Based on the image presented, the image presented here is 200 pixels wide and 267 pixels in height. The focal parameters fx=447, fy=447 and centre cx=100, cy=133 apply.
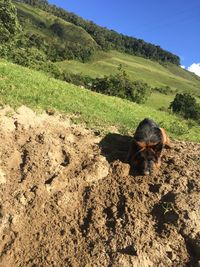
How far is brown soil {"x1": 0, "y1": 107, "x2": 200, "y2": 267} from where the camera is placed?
303 inches

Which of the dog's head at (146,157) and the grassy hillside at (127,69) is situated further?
the grassy hillside at (127,69)

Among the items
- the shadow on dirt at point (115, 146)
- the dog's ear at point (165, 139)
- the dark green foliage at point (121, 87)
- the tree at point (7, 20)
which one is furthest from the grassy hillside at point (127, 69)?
the dog's ear at point (165, 139)

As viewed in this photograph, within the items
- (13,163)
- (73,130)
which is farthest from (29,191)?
(73,130)

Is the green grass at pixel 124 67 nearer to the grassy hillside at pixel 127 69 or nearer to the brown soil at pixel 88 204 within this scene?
the grassy hillside at pixel 127 69

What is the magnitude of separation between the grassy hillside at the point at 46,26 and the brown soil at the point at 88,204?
13360cm

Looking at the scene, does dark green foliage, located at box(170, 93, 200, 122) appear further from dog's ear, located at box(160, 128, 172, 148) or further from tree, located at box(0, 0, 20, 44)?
dog's ear, located at box(160, 128, 172, 148)

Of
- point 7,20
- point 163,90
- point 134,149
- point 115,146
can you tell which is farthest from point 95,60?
point 134,149

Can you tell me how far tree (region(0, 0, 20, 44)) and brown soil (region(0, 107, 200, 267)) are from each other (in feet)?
78.7

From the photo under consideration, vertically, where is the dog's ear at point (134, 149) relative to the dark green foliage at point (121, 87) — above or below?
above

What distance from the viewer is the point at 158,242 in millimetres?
7809

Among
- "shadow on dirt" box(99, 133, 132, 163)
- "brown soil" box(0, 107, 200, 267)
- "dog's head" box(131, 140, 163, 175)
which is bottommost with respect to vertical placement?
"brown soil" box(0, 107, 200, 267)

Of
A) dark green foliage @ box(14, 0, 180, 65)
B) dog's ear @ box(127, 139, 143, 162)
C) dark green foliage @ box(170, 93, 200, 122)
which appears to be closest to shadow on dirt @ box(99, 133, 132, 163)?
dog's ear @ box(127, 139, 143, 162)

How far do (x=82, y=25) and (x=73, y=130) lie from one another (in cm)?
17573

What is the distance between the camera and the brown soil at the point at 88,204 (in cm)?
769
